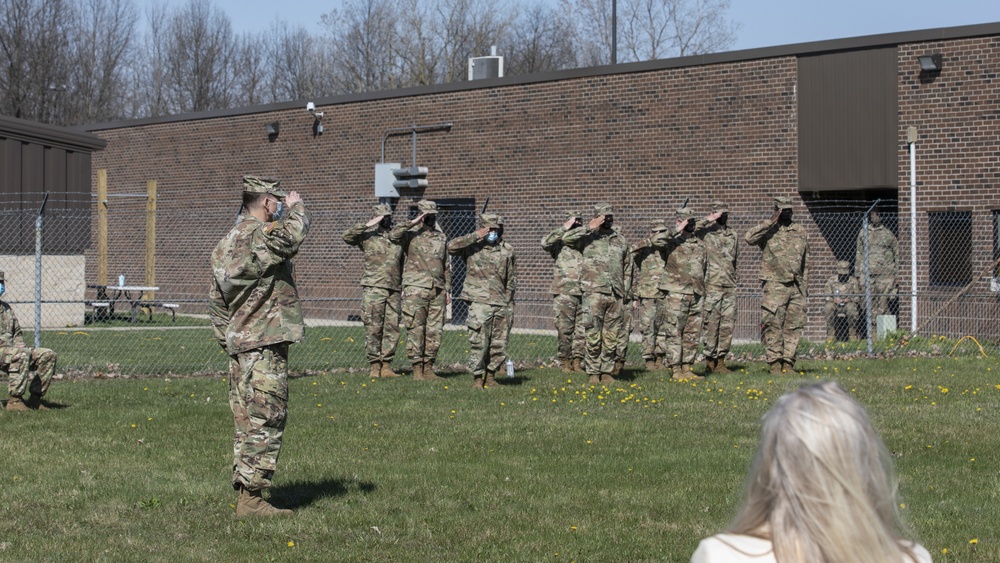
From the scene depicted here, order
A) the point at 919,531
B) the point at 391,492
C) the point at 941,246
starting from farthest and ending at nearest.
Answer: the point at 941,246 < the point at 391,492 < the point at 919,531

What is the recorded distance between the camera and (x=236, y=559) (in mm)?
6883

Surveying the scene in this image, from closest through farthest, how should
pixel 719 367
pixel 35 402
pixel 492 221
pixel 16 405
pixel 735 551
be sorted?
pixel 735 551, pixel 16 405, pixel 35 402, pixel 492 221, pixel 719 367

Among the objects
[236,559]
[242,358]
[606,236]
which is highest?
[606,236]

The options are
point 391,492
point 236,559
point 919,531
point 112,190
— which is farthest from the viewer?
point 112,190

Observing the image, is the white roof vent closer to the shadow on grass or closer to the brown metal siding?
the brown metal siding

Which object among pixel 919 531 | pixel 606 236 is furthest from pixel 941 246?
pixel 919 531

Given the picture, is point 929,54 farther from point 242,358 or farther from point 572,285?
point 242,358

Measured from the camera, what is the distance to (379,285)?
16391 mm

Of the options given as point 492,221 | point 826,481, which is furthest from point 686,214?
point 826,481

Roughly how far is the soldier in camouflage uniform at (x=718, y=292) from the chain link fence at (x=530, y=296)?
202 centimetres

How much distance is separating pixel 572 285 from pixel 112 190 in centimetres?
2209

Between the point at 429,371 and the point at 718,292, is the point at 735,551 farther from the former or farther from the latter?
the point at 718,292

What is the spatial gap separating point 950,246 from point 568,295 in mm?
8856

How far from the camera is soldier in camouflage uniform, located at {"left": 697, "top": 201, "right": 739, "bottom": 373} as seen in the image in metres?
16.5
